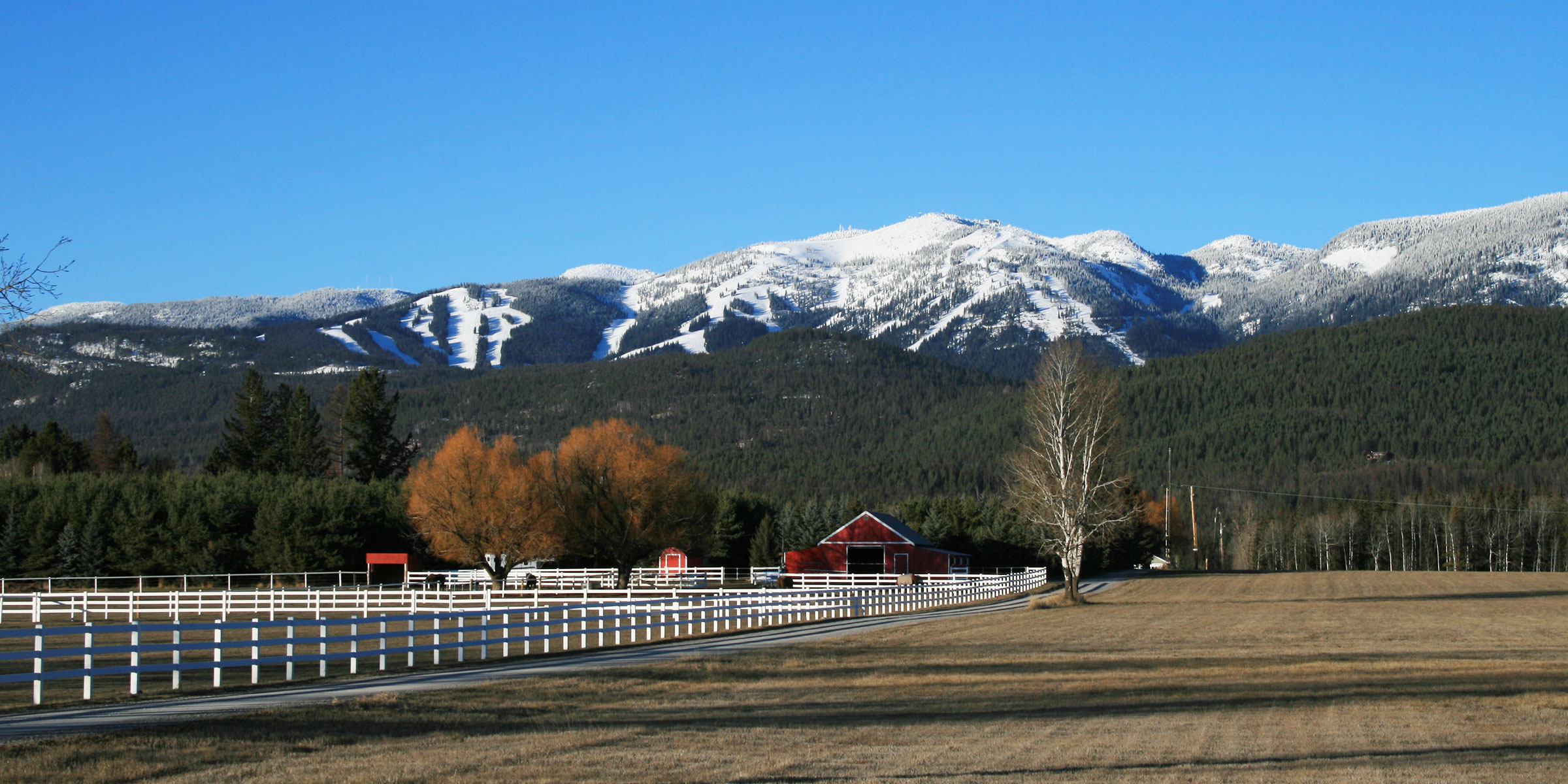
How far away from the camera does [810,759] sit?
478 inches

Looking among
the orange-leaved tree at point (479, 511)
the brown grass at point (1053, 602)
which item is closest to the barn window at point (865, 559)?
the orange-leaved tree at point (479, 511)

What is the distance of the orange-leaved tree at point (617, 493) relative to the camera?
69688 millimetres

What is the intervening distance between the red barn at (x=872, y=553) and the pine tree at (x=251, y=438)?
44768 millimetres

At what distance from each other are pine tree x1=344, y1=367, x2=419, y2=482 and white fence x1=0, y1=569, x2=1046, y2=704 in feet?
154

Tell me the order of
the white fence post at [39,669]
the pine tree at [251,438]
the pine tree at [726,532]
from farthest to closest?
the pine tree at [251,438], the pine tree at [726,532], the white fence post at [39,669]

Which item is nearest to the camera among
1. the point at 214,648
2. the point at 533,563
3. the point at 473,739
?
the point at 473,739

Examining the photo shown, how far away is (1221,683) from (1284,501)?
143 meters

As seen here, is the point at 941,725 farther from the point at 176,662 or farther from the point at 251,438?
the point at 251,438

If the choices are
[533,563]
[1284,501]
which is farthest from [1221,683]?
[1284,501]

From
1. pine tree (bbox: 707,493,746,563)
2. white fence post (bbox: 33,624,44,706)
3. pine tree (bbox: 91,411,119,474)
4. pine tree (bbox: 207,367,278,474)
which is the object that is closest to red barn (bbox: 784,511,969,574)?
pine tree (bbox: 707,493,746,563)

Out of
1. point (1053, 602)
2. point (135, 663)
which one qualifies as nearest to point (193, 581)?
point (1053, 602)

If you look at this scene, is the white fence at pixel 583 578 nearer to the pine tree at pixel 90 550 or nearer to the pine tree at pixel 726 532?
the pine tree at pixel 90 550

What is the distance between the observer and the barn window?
81.9 meters

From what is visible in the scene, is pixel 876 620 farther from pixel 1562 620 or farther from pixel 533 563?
pixel 533 563
